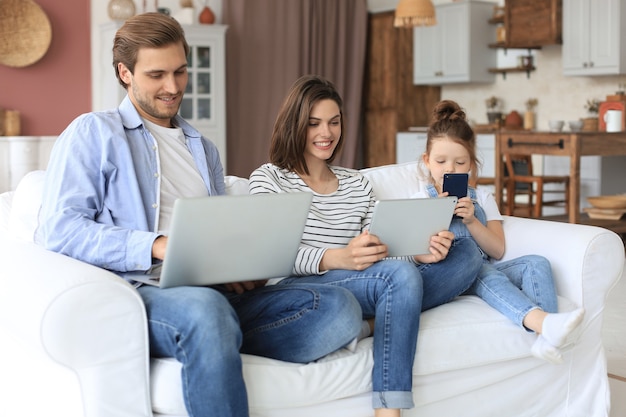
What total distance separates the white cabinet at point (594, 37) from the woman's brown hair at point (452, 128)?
3.98 metres

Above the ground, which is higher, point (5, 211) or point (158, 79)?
point (158, 79)

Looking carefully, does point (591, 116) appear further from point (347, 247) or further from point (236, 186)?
point (347, 247)

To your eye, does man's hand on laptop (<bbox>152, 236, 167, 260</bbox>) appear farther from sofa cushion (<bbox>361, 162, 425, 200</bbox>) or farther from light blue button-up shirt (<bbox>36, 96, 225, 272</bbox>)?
sofa cushion (<bbox>361, 162, 425, 200</bbox>)

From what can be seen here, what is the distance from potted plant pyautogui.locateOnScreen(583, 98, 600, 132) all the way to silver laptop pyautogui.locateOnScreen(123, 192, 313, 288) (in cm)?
493

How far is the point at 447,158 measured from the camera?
2695mm

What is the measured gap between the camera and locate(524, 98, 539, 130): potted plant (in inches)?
286

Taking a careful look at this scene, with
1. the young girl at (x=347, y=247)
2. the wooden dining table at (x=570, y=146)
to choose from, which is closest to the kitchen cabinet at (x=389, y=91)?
the wooden dining table at (x=570, y=146)

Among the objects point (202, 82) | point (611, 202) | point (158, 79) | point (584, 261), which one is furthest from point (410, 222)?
point (202, 82)

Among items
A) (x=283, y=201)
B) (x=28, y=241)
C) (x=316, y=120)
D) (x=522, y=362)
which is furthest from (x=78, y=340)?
(x=522, y=362)

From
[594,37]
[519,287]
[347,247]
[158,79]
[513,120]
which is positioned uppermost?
[594,37]

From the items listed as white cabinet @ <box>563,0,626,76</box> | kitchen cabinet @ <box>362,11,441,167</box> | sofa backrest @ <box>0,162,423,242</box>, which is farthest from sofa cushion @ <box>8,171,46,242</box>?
kitchen cabinet @ <box>362,11,441,167</box>

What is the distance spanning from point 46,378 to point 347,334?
2.25ft

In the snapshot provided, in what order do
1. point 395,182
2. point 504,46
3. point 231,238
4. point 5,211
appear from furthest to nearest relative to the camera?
point 504,46, point 395,182, point 5,211, point 231,238

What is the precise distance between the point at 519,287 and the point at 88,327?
133 cm
